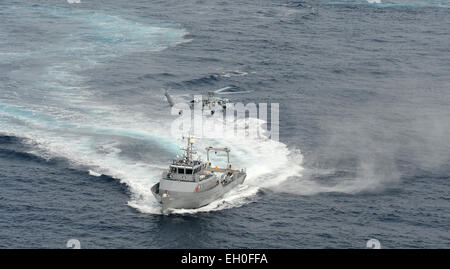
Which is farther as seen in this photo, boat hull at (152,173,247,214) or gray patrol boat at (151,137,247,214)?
gray patrol boat at (151,137,247,214)

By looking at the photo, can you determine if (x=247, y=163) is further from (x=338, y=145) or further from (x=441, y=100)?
(x=441, y=100)

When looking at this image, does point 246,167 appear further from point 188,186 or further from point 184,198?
point 184,198

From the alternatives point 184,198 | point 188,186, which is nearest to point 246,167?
point 188,186

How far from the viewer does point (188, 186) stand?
128 m

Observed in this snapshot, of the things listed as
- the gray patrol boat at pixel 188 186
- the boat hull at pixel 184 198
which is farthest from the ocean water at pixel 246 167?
the gray patrol boat at pixel 188 186

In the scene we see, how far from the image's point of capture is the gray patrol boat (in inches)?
4990

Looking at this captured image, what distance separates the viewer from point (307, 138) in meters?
165

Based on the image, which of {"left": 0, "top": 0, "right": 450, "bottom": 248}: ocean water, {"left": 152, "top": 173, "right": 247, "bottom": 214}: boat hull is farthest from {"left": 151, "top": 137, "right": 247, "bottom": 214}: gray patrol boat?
{"left": 0, "top": 0, "right": 450, "bottom": 248}: ocean water

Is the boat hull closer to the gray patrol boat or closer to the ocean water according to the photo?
the gray patrol boat

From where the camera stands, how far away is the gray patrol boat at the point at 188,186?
416ft

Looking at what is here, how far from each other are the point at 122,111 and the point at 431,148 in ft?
265

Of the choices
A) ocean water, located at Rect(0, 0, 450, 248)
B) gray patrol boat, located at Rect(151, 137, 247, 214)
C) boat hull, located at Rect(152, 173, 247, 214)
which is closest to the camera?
ocean water, located at Rect(0, 0, 450, 248)
